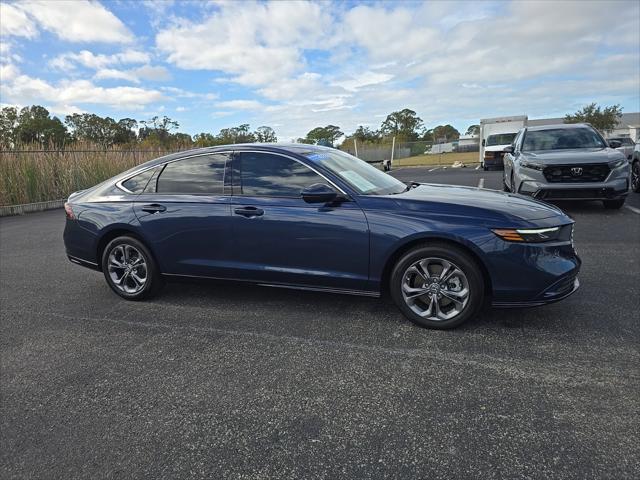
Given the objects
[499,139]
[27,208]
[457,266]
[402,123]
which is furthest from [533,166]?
[402,123]

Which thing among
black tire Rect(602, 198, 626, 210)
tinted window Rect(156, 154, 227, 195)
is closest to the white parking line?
black tire Rect(602, 198, 626, 210)

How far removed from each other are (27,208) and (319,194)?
12.5 meters

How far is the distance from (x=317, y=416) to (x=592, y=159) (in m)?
7.45

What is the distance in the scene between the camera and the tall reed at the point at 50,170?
12.9 meters

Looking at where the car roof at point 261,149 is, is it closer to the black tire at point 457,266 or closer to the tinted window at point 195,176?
the tinted window at point 195,176

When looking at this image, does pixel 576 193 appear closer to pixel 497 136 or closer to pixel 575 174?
pixel 575 174

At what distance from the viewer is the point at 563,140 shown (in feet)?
29.2

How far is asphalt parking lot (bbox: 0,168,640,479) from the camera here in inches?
87.5

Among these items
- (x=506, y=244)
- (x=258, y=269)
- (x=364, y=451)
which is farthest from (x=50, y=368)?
(x=506, y=244)

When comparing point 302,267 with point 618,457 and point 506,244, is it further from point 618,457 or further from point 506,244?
point 618,457

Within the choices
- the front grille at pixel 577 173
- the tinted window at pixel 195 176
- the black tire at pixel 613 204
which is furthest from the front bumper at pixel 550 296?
the black tire at pixel 613 204

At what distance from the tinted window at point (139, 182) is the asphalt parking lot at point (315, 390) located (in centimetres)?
119

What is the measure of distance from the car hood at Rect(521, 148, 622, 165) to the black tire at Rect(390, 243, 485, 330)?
546 centimetres

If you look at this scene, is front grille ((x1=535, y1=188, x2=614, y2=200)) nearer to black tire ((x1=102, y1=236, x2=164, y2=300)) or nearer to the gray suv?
the gray suv
